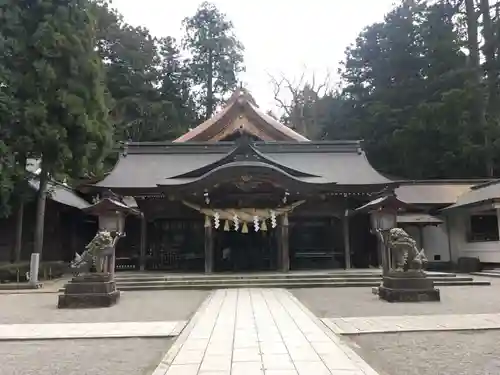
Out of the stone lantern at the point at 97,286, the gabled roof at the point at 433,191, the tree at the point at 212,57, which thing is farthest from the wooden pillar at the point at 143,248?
the tree at the point at 212,57

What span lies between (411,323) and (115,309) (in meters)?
5.35

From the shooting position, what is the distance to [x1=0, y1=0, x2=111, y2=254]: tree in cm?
1414

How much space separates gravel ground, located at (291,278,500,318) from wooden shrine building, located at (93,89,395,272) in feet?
12.5

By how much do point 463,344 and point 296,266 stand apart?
34.8ft

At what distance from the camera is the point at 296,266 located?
15.7 metres

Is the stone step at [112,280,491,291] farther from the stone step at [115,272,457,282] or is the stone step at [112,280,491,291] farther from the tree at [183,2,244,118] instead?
the tree at [183,2,244,118]

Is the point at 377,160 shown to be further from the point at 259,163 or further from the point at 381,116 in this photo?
the point at 259,163

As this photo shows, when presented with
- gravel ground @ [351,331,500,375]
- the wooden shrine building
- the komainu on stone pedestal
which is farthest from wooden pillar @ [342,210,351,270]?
gravel ground @ [351,331,500,375]

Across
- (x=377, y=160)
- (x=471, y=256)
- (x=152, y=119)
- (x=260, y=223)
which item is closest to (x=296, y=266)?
(x=260, y=223)

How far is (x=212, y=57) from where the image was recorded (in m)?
38.6

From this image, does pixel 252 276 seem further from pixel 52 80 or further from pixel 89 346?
pixel 52 80

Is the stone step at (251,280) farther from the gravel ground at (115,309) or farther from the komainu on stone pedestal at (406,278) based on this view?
the komainu on stone pedestal at (406,278)

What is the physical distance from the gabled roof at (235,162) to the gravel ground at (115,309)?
483 centimetres

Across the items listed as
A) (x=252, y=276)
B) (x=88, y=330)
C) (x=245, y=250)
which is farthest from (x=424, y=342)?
(x=245, y=250)
